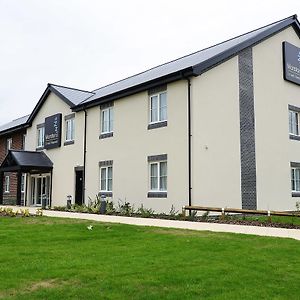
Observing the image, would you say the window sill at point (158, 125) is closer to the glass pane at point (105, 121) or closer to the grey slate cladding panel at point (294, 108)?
the glass pane at point (105, 121)

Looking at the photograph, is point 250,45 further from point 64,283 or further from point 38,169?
point 64,283

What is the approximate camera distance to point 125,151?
20922 millimetres

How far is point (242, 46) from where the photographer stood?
19578mm

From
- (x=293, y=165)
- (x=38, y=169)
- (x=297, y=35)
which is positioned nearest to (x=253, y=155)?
(x=293, y=165)

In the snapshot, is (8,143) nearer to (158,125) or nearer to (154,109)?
(154,109)

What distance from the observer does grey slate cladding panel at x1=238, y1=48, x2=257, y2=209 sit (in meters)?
18.8

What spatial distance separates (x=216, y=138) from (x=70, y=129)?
1125 centimetres

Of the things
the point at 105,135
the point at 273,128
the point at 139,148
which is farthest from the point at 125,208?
the point at 273,128

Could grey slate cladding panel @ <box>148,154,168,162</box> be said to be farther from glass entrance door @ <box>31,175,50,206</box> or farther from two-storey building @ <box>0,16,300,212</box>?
glass entrance door @ <box>31,175,50,206</box>

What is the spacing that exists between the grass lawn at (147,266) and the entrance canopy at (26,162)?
14.7 metres

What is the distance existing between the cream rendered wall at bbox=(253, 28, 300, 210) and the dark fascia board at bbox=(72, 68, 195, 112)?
4.54 metres

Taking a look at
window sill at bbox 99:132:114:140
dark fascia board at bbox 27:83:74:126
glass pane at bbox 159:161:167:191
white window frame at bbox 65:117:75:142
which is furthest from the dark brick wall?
glass pane at bbox 159:161:167:191

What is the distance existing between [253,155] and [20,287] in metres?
15.0

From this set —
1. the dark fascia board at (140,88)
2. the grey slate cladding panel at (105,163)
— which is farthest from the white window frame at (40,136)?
the grey slate cladding panel at (105,163)
